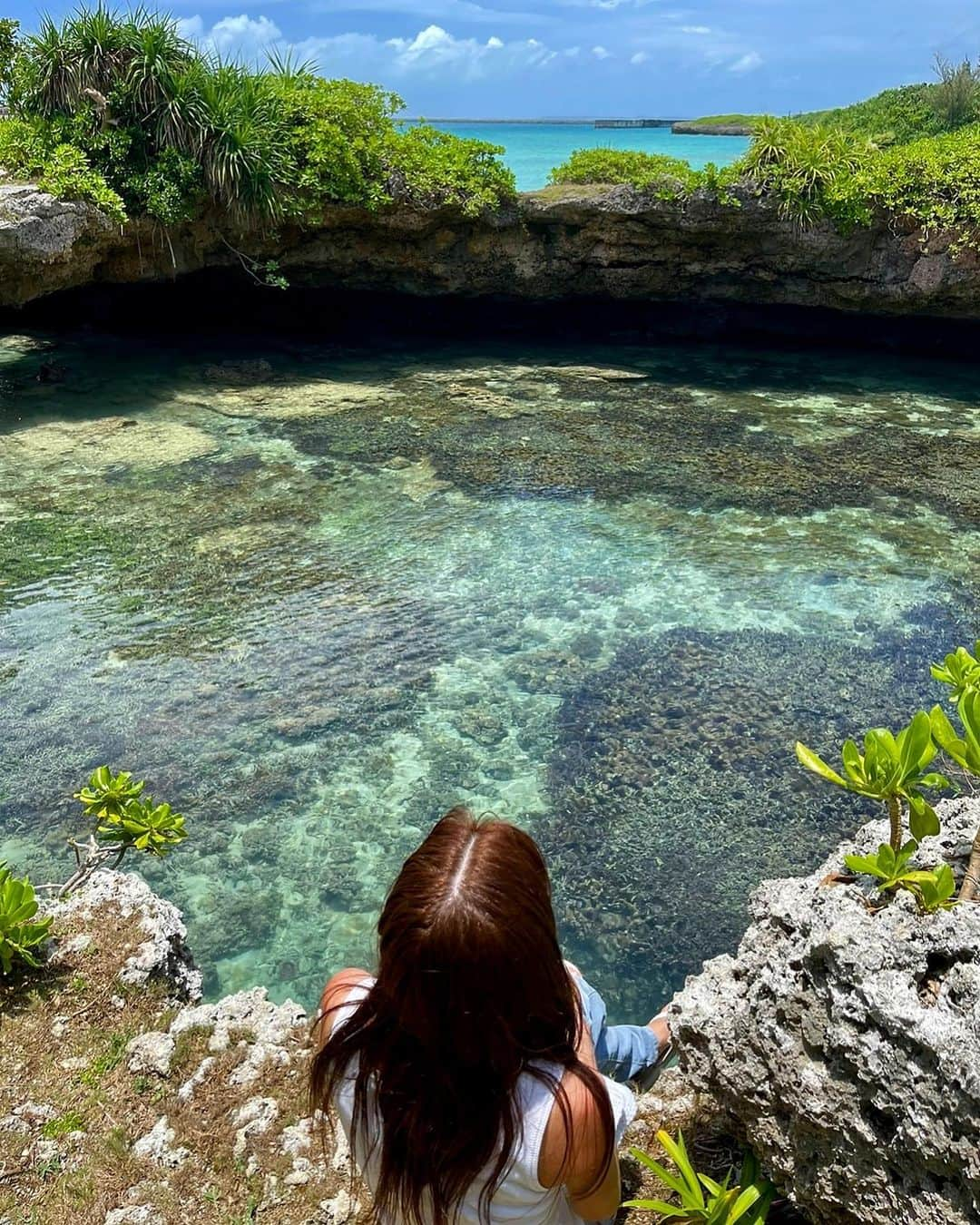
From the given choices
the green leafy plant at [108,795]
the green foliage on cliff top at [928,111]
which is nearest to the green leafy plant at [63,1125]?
the green leafy plant at [108,795]

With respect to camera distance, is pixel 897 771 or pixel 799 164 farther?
pixel 799 164

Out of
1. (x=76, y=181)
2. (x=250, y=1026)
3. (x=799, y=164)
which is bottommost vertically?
(x=250, y=1026)

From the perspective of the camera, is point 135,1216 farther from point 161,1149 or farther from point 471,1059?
point 471,1059

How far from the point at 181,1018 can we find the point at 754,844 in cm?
329

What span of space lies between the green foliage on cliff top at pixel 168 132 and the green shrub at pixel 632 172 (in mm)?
3291

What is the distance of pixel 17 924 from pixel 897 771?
3.18 metres

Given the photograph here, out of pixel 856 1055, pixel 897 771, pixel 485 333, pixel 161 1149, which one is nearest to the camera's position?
pixel 856 1055

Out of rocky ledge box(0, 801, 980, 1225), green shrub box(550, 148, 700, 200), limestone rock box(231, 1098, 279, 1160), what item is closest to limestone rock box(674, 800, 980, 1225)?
rocky ledge box(0, 801, 980, 1225)

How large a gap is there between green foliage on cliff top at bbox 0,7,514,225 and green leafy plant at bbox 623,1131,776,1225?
12.9 m

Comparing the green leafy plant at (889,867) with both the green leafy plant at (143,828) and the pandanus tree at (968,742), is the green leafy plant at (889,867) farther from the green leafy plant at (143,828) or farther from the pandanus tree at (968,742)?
the green leafy plant at (143,828)

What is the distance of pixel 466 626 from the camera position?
7.78 m

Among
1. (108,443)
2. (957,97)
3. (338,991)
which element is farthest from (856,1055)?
(957,97)

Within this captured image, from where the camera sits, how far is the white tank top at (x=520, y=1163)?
6.48 feet

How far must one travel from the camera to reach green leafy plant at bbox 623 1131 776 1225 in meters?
2.41
